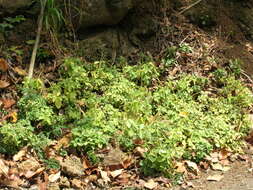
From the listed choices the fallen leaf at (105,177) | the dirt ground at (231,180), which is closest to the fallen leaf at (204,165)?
the dirt ground at (231,180)

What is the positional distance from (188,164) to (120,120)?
0.99 m

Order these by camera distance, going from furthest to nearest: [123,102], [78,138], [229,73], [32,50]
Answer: [229,73] → [32,50] → [123,102] → [78,138]

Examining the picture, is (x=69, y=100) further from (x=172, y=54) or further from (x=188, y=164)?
(x=172, y=54)

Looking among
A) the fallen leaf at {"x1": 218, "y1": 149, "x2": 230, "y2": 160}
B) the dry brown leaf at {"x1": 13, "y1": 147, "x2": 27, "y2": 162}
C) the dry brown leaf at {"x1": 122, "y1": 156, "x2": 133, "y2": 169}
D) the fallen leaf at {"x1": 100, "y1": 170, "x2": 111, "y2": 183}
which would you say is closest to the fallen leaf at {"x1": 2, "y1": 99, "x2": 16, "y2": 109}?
the dry brown leaf at {"x1": 13, "y1": 147, "x2": 27, "y2": 162}

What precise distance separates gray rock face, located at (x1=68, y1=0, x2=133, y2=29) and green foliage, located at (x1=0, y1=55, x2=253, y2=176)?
819mm

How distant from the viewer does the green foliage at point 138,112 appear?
4.95 metres

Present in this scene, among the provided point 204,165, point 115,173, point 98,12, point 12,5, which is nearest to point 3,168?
point 115,173

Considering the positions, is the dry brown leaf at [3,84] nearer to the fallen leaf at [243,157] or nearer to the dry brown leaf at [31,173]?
the dry brown leaf at [31,173]

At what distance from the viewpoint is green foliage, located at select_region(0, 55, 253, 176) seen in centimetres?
495

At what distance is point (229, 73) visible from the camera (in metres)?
7.04

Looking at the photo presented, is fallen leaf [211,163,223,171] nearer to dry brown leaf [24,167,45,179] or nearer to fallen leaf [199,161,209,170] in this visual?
fallen leaf [199,161,209,170]

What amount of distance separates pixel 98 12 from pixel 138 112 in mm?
2006

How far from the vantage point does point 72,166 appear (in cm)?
476

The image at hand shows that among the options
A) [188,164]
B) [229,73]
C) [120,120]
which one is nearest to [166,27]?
[229,73]
